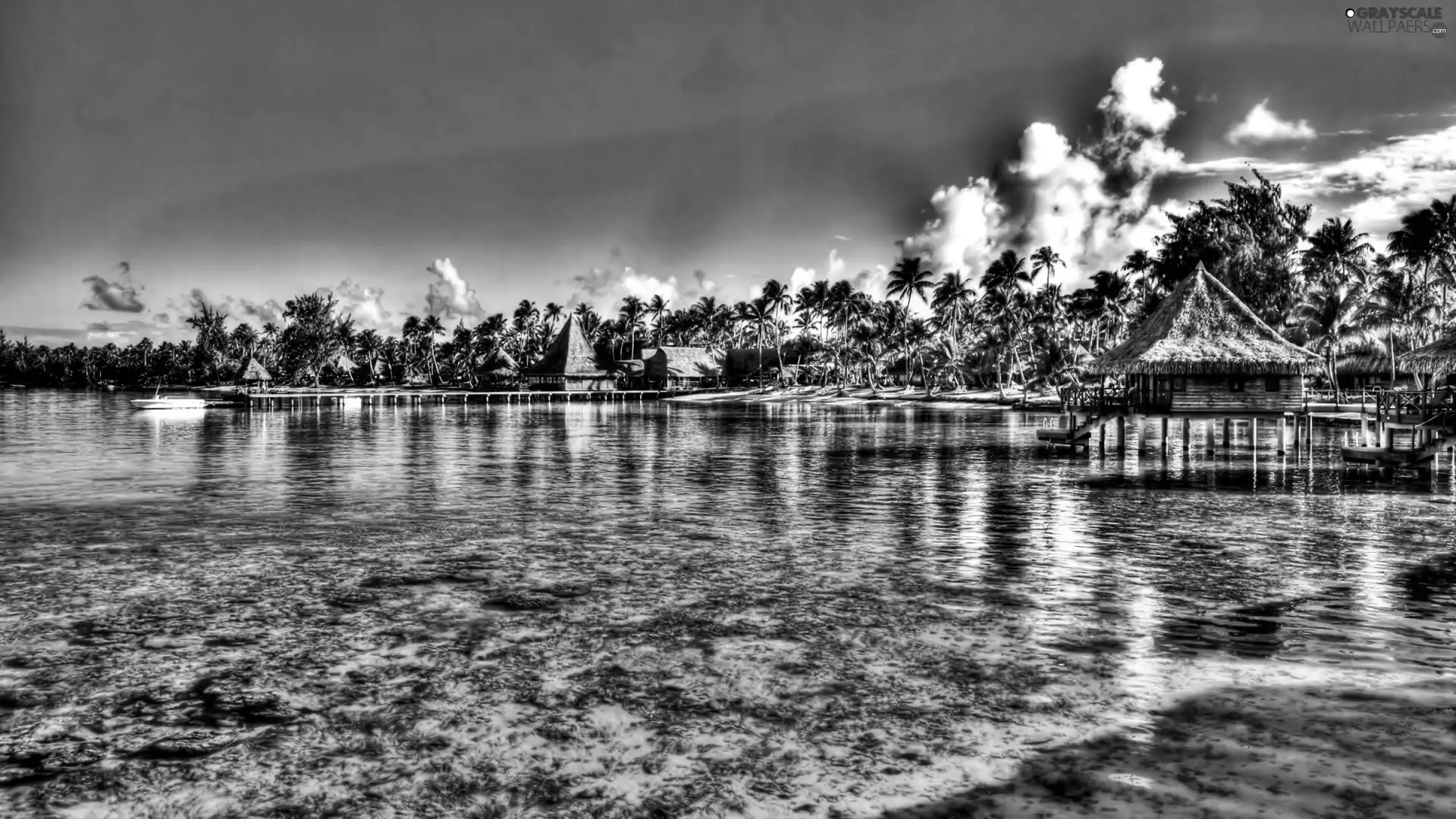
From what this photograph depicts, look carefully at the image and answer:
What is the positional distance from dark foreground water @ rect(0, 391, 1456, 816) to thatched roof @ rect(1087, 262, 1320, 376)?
232 inches

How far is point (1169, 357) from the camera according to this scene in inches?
1048

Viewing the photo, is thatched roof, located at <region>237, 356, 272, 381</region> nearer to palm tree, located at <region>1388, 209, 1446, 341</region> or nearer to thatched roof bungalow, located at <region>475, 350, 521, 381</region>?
thatched roof bungalow, located at <region>475, 350, 521, 381</region>

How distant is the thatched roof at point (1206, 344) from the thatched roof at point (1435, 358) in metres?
2.48

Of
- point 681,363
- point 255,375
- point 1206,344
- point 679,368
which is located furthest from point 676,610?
point 681,363

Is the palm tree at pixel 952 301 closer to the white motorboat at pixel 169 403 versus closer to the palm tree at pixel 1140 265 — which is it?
the palm tree at pixel 1140 265

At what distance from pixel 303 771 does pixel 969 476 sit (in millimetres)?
17733

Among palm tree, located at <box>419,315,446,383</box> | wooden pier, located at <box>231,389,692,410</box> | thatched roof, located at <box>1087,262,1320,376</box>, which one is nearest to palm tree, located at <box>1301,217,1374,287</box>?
thatched roof, located at <box>1087,262,1320,376</box>

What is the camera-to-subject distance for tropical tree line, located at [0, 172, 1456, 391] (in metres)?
44.5

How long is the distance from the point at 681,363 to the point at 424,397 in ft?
78.5

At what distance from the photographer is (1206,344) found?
2694 cm

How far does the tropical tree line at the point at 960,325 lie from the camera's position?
4447 cm

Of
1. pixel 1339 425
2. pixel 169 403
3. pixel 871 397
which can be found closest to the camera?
pixel 1339 425

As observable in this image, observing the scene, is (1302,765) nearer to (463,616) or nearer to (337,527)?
(463,616)

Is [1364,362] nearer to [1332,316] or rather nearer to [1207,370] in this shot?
[1332,316]
